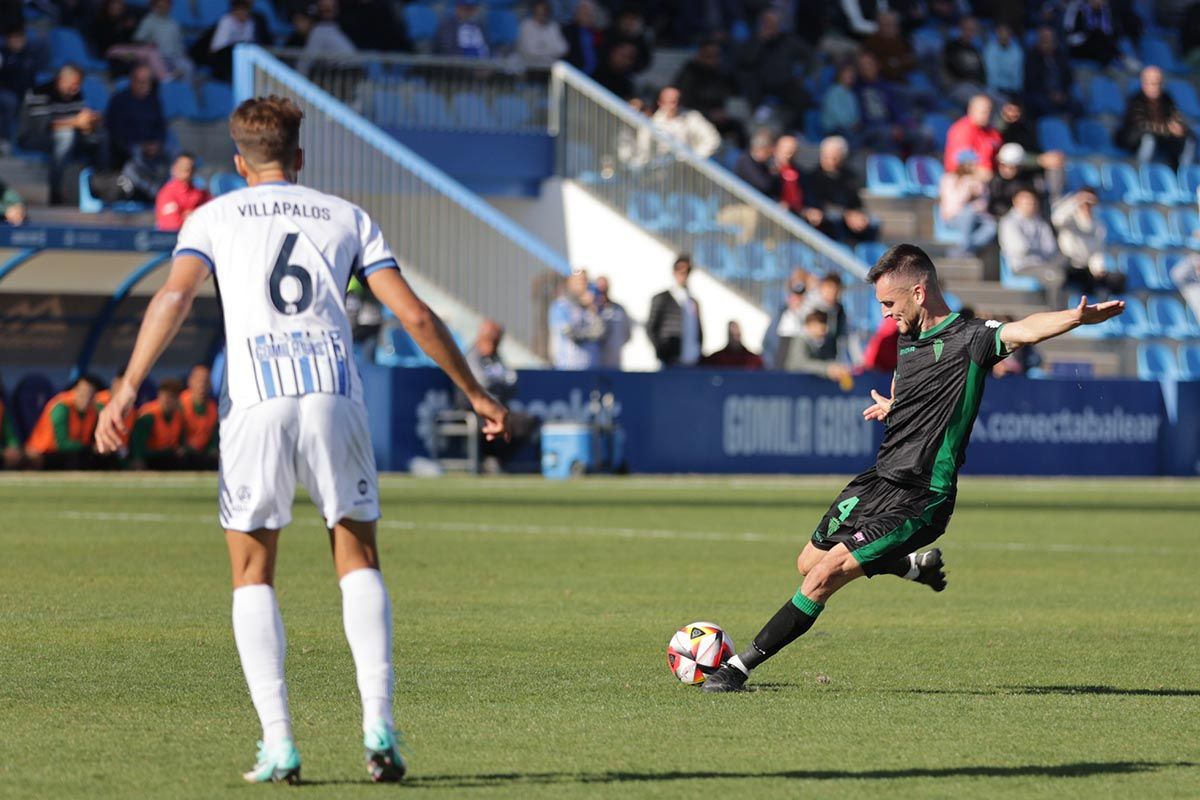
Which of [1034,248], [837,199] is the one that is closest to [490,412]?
[837,199]

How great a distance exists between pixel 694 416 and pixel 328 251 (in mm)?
19068

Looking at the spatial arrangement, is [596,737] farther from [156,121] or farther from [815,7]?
[815,7]

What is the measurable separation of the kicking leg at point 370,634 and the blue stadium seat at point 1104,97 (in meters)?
31.2

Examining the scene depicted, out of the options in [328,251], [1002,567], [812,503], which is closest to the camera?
[328,251]

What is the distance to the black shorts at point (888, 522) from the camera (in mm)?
8281

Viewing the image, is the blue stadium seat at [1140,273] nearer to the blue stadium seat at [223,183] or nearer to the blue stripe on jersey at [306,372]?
the blue stadium seat at [223,183]

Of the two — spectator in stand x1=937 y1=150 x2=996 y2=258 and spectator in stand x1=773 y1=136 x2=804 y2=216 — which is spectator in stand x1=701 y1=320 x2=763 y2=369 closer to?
spectator in stand x1=773 y1=136 x2=804 y2=216

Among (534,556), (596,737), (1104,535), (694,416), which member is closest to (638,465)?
(694,416)

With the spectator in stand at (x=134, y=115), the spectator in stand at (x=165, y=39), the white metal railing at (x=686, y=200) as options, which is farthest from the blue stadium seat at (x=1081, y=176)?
the spectator in stand at (x=134, y=115)

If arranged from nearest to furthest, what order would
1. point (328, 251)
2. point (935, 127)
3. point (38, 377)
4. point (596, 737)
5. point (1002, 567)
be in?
1. point (328, 251)
2. point (596, 737)
3. point (1002, 567)
4. point (38, 377)
5. point (935, 127)

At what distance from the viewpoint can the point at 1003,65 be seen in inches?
1357

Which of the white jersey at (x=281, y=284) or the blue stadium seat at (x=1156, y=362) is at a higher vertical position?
the blue stadium seat at (x=1156, y=362)

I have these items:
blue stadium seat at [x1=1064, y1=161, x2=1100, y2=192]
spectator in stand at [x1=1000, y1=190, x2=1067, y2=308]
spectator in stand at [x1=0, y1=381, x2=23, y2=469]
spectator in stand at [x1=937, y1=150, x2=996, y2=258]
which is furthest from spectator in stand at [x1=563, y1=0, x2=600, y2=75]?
spectator in stand at [x1=0, y1=381, x2=23, y2=469]

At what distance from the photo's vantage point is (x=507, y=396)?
24016 mm
